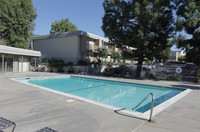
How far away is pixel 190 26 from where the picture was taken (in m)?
13.5

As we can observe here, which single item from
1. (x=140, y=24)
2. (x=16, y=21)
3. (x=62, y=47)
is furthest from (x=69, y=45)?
(x=140, y=24)

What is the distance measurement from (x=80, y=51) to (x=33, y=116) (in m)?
20.3

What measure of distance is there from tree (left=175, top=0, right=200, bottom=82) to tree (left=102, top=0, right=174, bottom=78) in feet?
5.13

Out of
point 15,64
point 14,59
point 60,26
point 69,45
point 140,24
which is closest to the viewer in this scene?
point 140,24

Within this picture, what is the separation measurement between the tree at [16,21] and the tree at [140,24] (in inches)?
730

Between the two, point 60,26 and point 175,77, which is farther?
point 60,26

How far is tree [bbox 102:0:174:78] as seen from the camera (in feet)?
48.3

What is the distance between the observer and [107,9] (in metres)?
18.1

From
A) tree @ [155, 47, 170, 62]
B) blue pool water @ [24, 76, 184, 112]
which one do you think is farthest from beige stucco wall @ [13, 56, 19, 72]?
tree @ [155, 47, 170, 62]

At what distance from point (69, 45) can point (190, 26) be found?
18.6 m

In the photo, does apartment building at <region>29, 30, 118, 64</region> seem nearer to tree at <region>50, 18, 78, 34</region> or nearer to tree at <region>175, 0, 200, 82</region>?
tree at <region>175, 0, 200, 82</region>

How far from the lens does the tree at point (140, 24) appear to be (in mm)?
14734

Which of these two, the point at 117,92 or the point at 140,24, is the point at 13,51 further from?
Answer: the point at 140,24

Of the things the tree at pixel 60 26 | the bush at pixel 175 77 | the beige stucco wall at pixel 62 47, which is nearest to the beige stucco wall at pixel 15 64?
the beige stucco wall at pixel 62 47
